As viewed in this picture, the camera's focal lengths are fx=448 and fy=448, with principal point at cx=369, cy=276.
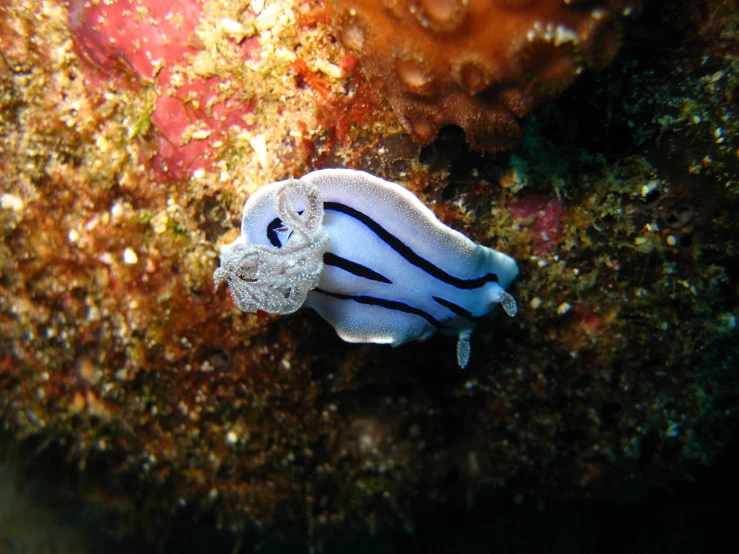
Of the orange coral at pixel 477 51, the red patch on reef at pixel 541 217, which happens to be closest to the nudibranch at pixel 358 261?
the red patch on reef at pixel 541 217

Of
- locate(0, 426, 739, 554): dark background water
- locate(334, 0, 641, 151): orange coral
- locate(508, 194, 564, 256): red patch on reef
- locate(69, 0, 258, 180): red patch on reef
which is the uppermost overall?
locate(69, 0, 258, 180): red patch on reef

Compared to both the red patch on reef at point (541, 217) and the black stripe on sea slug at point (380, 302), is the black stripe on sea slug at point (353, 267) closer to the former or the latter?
the black stripe on sea slug at point (380, 302)

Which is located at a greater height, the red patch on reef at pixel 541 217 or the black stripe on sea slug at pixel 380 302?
the red patch on reef at pixel 541 217

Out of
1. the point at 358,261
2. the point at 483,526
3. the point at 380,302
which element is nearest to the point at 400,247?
the point at 358,261

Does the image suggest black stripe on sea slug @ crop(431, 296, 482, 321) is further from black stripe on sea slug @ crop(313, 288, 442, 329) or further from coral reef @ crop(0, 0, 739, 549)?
coral reef @ crop(0, 0, 739, 549)

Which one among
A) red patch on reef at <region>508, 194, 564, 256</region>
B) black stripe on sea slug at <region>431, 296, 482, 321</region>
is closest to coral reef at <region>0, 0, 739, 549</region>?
red patch on reef at <region>508, 194, 564, 256</region>

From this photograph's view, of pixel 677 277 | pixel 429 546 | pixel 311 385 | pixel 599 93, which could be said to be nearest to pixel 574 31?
pixel 599 93

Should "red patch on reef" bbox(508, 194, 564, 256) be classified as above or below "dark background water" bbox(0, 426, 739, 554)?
above

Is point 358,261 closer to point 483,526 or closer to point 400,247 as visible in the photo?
point 400,247
